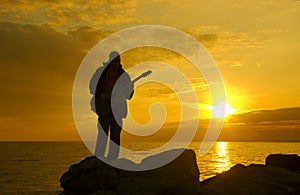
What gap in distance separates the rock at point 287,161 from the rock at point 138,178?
9.13 m

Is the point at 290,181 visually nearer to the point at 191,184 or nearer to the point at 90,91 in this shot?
the point at 191,184

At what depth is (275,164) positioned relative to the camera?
838 inches

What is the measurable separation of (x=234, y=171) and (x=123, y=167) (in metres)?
6.74

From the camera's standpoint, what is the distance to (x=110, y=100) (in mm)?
14711

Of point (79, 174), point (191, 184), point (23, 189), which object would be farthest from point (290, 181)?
point (23, 189)

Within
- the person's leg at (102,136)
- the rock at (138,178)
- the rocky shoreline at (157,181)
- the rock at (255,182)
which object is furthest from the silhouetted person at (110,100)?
the rock at (255,182)

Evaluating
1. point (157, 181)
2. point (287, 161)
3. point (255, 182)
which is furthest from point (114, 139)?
point (287, 161)

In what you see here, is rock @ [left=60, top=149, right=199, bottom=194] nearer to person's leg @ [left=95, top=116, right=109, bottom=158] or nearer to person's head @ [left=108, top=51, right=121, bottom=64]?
person's leg @ [left=95, top=116, right=109, bottom=158]

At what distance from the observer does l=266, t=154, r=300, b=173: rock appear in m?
20.9

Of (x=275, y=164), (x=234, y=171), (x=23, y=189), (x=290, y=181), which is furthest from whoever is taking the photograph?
(x=23, y=189)

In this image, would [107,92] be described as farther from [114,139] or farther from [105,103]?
[114,139]

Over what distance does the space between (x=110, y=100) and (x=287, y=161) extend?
12.2 metres

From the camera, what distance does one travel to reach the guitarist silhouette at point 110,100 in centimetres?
1457

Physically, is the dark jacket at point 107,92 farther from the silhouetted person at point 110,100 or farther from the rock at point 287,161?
the rock at point 287,161
